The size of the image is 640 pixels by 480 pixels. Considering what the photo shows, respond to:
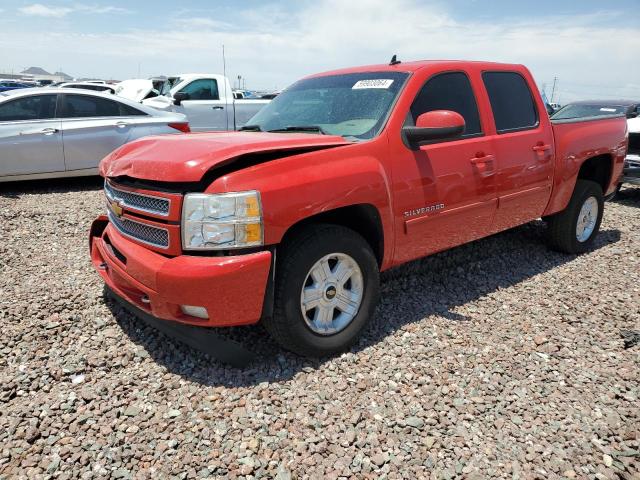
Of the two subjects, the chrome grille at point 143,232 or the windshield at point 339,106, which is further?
the windshield at point 339,106

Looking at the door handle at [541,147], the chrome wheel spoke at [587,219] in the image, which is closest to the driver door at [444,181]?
the door handle at [541,147]

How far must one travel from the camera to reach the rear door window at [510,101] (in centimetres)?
418

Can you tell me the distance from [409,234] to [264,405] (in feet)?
4.94

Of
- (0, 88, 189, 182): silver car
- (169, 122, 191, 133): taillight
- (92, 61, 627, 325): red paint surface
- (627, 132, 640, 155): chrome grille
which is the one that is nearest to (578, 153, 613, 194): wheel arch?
(92, 61, 627, 325): red paint surface

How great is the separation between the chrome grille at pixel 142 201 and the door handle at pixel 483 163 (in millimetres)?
2295

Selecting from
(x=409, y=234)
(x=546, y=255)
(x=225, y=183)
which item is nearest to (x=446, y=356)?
(x=409, y=234)

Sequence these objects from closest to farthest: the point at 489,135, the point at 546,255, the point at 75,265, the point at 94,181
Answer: the point at 489,135 < the point at 75,265 < the point at 546,255 < the point at 94,181

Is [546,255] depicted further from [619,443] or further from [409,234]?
[619,443]

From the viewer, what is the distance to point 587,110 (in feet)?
33.4

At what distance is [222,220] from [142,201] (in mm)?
638

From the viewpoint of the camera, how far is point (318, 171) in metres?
2.90

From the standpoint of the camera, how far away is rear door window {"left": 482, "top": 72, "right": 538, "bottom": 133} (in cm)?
418

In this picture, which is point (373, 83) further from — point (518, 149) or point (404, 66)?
point (518, 149)

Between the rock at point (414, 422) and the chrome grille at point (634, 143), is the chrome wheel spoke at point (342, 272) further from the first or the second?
the chrome grille at point (634, 143)
